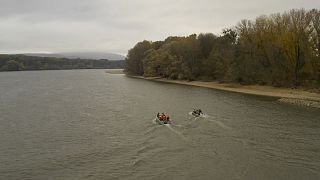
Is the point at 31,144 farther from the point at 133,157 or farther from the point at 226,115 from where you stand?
the point at 226,115

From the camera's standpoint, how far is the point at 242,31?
329 ft

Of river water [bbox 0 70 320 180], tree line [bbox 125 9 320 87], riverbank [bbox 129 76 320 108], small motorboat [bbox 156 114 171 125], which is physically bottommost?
river water [bbox 0 70 320 180]

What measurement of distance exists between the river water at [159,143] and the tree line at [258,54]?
24172mm

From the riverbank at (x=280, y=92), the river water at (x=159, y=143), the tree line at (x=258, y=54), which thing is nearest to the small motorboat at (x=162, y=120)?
the river water at (x=159, y=143)

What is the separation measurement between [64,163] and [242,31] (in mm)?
78146

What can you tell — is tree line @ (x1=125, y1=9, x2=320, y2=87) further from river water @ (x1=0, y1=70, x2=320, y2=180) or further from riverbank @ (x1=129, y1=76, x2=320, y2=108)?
river water @ (x1=0, y1=70, x2=320, y2=180)

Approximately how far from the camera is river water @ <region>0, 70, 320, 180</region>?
94.8 ft

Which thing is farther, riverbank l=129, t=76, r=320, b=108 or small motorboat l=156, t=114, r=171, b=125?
riverbank l=129, t=76, r=320, b=108

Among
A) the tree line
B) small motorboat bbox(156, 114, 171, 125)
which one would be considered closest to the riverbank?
the tree line

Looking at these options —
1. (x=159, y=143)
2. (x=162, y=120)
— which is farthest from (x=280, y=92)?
(x=159, y=143)

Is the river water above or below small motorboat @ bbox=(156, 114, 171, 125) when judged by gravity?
below

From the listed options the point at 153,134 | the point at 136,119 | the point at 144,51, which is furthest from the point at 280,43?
the point at 144,51

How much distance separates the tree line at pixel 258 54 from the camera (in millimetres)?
79625

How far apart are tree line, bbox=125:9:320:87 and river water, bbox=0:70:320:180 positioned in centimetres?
2417
